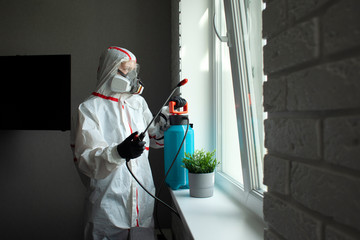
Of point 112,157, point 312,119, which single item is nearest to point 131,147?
point 112,157

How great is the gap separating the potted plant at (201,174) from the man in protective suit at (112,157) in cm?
35

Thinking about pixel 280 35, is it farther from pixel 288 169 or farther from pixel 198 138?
pixel 198 138

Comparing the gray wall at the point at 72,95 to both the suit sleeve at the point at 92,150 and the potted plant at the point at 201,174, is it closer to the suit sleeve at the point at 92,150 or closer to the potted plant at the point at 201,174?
the suit sleeve at the point at 92,150

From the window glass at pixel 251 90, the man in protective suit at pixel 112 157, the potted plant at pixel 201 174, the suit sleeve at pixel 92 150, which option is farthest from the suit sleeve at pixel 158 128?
the window glass at pixel 251 90

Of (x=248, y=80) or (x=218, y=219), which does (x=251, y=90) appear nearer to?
(x=248, y=80)

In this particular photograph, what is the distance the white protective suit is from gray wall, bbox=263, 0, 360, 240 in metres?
1.05

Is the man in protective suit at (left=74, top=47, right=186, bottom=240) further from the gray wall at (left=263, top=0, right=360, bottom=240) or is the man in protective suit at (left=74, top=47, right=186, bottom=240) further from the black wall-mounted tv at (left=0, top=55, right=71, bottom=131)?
the gray wall at (left=263, top=0, right=360, bottom=240)

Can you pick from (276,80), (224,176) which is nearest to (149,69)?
(224,176)

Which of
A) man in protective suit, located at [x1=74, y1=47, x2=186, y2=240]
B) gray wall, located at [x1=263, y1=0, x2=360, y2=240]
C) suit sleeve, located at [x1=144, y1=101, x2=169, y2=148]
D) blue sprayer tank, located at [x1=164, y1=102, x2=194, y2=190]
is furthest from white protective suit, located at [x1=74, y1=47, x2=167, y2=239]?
gray wall, located at [x1=263, y1=0, x2=360, y2=240]

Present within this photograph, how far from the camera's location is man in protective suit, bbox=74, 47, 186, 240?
1.51 m

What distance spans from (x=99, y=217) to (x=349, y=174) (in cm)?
151

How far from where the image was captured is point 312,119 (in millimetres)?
432

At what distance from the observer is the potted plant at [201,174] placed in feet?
4.44

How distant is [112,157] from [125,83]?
471mm
